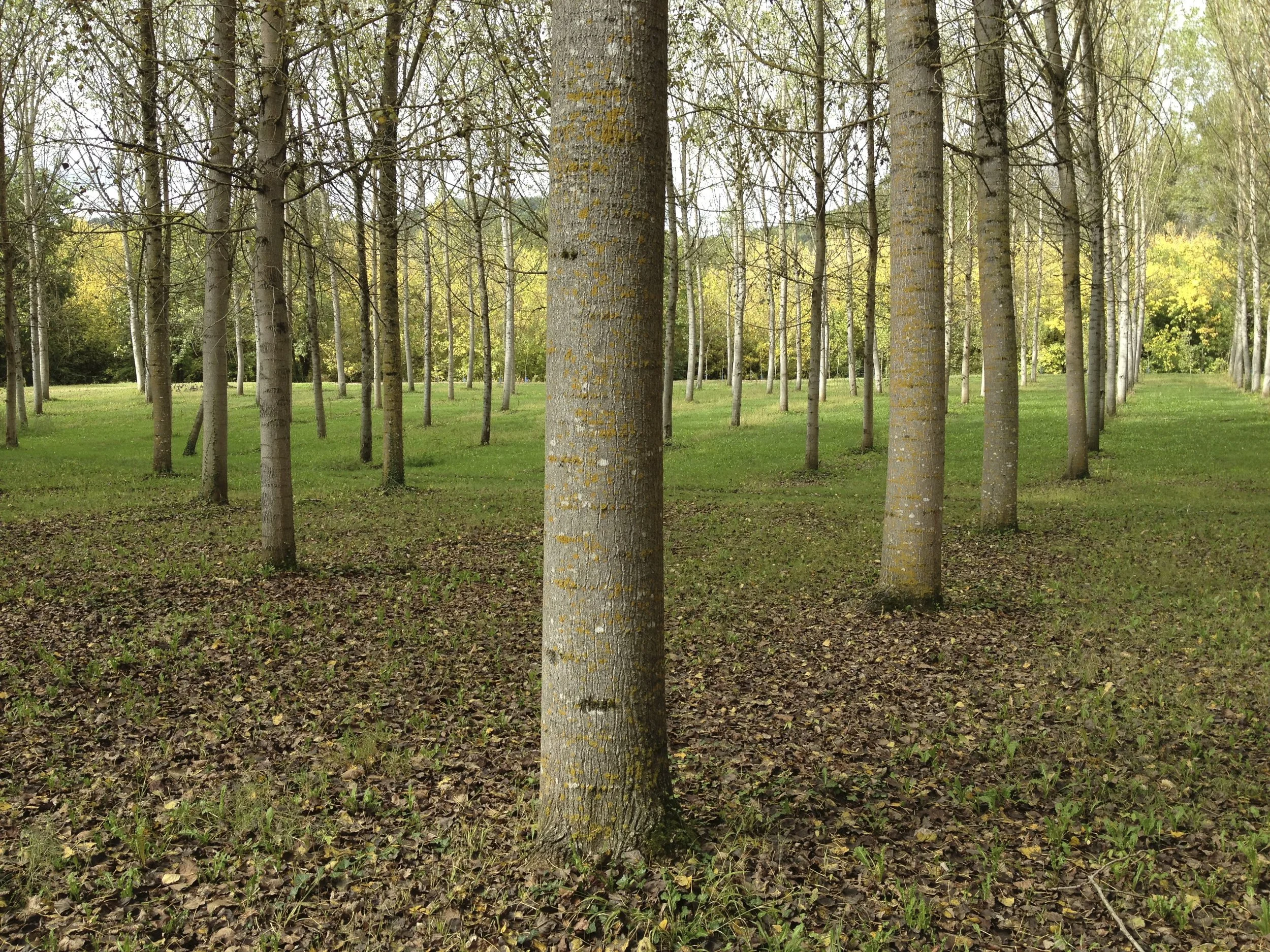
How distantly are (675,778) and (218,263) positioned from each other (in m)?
11.1

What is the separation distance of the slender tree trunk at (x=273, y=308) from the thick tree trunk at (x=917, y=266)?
5.85 metres

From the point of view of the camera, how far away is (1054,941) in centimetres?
319

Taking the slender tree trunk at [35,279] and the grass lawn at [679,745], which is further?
the slender tree trunk at [35,279]

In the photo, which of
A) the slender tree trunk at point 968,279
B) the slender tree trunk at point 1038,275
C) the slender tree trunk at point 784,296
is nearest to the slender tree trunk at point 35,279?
the slender tree trunk at point 784,296

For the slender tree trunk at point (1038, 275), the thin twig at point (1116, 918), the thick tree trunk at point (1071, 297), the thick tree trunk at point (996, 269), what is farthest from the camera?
the slender tree trunk at point (1038, 275)

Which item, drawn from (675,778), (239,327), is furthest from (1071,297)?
(239,327)

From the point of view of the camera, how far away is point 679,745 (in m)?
5.02

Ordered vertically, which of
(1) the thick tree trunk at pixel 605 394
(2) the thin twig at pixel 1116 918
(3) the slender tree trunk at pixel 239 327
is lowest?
(2) the thin twig at pixel 1116 918

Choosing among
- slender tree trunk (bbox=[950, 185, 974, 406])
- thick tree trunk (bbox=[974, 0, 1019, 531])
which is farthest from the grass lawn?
slender tree trunk (bbox=[950, 185, 974, 406])

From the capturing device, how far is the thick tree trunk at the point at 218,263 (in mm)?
10180

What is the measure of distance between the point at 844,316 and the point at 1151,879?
48.8 metres

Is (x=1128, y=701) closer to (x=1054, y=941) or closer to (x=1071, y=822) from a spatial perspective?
(x=1071, y=822)

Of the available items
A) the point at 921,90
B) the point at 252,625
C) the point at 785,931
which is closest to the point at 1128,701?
the point at 785,931

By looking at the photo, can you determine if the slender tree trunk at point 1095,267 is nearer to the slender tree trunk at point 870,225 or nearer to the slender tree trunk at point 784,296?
the slender tree trunk at point 870,225
